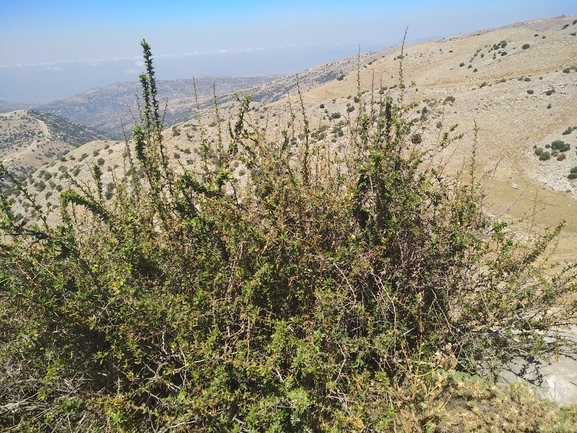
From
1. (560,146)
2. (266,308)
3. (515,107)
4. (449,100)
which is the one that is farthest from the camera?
(449,100)

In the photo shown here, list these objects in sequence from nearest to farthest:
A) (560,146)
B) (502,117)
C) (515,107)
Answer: (560,146) → (502,117) → (515,107)

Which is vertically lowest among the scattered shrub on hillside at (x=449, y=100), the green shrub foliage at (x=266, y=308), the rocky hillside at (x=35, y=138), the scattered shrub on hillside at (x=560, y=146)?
the rocky hillside at (x=35, y=138)

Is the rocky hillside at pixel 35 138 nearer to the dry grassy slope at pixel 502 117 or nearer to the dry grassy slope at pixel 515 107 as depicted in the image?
the dry grassy slope at pixel 502 117

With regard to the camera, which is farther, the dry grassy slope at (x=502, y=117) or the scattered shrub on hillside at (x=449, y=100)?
the scattered shrub on hillside at (x=449, y=100)

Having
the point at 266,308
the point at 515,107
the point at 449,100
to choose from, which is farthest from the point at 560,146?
the point at 266,308

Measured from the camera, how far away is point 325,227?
145 inches

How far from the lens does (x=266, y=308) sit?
3.44 metres

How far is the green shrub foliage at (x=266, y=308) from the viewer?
285 cm

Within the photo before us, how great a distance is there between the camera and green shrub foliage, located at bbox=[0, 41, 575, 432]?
285 centimetres

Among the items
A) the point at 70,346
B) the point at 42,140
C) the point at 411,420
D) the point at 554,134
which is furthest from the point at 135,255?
the point at 42,140

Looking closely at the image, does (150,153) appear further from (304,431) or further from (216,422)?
(304,431)

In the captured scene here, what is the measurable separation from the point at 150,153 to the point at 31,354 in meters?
2.64

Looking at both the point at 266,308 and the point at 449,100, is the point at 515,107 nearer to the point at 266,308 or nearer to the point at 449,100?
the point at 449,100

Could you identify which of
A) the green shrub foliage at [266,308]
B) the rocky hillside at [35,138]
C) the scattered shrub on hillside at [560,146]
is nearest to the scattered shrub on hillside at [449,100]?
the scattered shrub on hillside at [560,146]
